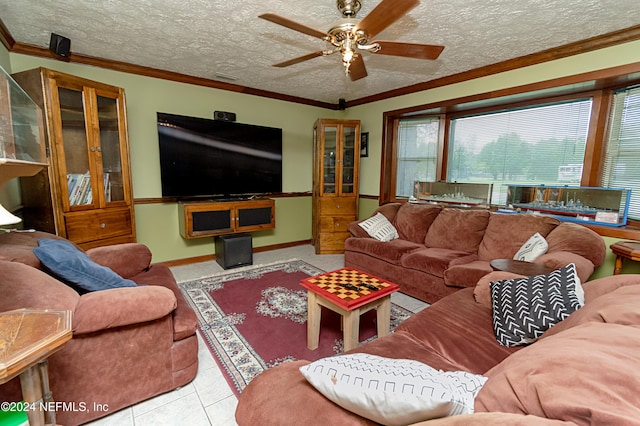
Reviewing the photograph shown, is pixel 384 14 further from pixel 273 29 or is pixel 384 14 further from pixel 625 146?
pixel 625 146

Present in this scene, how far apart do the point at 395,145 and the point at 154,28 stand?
3409 millimetres

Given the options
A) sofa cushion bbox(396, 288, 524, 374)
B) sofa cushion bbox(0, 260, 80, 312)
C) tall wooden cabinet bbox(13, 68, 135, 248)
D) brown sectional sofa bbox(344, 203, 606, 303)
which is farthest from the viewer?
tall wooden cabinet bbox(13, 68, 135, 248)

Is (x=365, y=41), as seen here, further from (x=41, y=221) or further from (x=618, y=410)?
(x=41, y=221)

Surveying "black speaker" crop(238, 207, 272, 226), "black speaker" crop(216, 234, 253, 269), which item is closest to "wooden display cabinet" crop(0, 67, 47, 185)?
"black speaker" crop(216, 234, 253, 269)

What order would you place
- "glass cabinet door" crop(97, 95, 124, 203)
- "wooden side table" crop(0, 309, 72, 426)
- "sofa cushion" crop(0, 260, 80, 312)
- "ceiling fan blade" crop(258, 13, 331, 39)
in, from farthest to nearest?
"glass cabinet door" crop(97, 95, 124, 203)
"ceiling fan blade" crop(258, 13, 331, 39)
"sofa cushion" crop(0, 260, 80, 312)
"wooden side table" crop(0, 309, 72, 426)

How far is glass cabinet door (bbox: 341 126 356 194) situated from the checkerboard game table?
2.53m

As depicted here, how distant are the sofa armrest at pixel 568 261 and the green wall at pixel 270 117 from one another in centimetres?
72

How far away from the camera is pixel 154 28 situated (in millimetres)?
2410

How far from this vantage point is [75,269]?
5.04 feet

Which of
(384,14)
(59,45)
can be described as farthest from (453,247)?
(59,45)

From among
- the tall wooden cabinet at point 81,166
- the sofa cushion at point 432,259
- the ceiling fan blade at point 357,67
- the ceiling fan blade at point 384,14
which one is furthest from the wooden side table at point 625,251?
the tall wooden cabinet at point 81,166

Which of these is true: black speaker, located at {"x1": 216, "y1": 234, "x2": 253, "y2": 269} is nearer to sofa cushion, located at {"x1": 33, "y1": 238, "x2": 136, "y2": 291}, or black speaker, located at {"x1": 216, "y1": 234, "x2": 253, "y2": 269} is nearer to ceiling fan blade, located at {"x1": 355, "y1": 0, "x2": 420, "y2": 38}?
sofa cushion, located at {"x1": 33, "y1": 238, "x2": 136, "y2": 291}

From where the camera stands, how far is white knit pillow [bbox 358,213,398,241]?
3.54 metres

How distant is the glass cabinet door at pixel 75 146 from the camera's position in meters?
2.59
